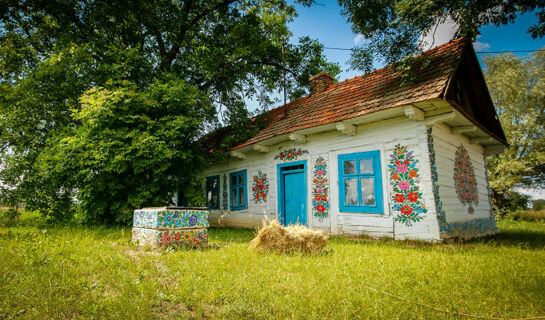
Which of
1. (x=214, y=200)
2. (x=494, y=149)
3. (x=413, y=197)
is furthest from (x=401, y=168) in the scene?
(x=214, y=200)

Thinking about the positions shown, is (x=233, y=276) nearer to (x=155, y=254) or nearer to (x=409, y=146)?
(x=155, y=254)

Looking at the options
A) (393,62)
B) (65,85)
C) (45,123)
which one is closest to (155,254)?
(393,62)

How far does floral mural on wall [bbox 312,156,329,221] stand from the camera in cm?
777

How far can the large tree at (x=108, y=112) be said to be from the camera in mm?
8242

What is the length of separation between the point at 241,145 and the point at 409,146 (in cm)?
577

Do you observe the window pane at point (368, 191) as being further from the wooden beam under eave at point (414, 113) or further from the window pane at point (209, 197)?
the window pane at point (209, 197)

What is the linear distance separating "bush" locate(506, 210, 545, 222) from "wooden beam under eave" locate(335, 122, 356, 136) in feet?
49.0

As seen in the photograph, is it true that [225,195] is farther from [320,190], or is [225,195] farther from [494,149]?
[494,149]

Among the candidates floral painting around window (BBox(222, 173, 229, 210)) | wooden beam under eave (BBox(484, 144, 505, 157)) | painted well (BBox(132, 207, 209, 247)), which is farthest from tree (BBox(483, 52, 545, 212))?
painted well (BBox(132, 207, 209, 247))

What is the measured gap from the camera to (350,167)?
7.34 metres

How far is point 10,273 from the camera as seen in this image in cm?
312

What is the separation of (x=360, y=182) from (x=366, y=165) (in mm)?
473

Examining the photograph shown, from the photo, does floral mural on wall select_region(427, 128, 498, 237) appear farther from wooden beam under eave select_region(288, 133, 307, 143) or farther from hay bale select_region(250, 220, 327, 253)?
wooden beam under eave select_region(288, 133, 307, 143)

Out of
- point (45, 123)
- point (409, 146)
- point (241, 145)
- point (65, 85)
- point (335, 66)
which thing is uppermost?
point (335, 66)
